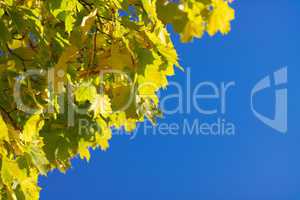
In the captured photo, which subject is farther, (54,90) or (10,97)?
(10,97)

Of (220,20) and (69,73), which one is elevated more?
(220,20)

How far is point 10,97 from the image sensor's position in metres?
3.76

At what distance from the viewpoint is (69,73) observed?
147 inches

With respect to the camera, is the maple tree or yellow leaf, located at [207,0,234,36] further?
the maple tree

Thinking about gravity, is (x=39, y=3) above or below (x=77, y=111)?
above

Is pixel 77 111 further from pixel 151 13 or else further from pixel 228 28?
pixel 228 28

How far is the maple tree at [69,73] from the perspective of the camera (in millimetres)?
3074

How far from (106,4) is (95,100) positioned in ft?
2.51

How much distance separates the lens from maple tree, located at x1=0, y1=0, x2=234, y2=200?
10.1 feet

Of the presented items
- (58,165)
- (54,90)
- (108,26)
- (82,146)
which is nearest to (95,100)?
(54,90)

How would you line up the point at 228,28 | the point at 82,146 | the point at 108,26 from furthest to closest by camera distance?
the point at 82,146 < the point at 108,26 < the point at 228,28

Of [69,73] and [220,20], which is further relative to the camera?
[69,73]

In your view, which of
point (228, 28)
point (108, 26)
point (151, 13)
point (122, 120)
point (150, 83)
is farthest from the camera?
point (122, 120)

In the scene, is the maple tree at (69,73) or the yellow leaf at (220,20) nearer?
the yellow leaf at (220,20)
